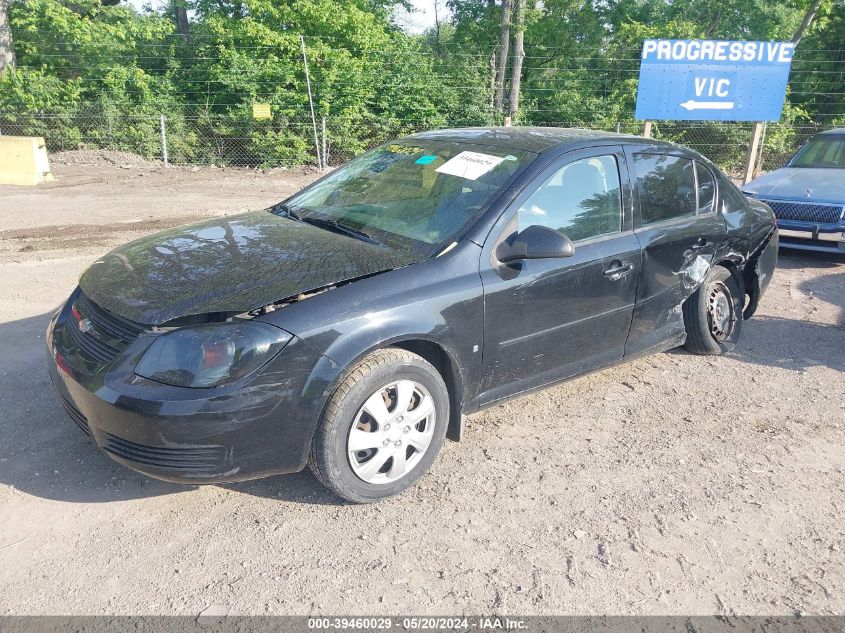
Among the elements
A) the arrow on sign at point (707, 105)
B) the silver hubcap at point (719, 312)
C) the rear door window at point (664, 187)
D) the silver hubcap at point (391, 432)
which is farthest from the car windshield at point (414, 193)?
the arrow on sign at point (707, 105)

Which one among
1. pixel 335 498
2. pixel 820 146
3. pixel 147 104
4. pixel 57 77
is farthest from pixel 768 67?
pixel 57 77

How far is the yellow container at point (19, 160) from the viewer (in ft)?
45.0

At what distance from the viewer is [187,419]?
288 centimetres

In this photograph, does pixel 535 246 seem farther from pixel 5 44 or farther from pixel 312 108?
pixel 5 44

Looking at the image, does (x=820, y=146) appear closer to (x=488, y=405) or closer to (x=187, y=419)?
(x=488, y=405)

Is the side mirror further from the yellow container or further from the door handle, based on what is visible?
the yellow container

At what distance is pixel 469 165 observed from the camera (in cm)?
411

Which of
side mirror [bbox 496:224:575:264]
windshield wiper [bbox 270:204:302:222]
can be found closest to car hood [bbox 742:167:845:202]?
side mirror [bbox 496:224:575:264]

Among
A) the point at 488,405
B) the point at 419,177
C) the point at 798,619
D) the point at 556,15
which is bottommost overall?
the point at 798,619

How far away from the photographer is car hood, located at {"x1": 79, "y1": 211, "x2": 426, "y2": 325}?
10.3ft

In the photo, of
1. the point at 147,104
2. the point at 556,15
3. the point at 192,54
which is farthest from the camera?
the point at 556,15

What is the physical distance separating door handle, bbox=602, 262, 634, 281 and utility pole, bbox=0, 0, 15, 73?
1995 centimetres

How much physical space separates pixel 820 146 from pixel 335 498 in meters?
9.53

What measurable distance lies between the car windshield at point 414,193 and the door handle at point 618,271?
80 centimetres
